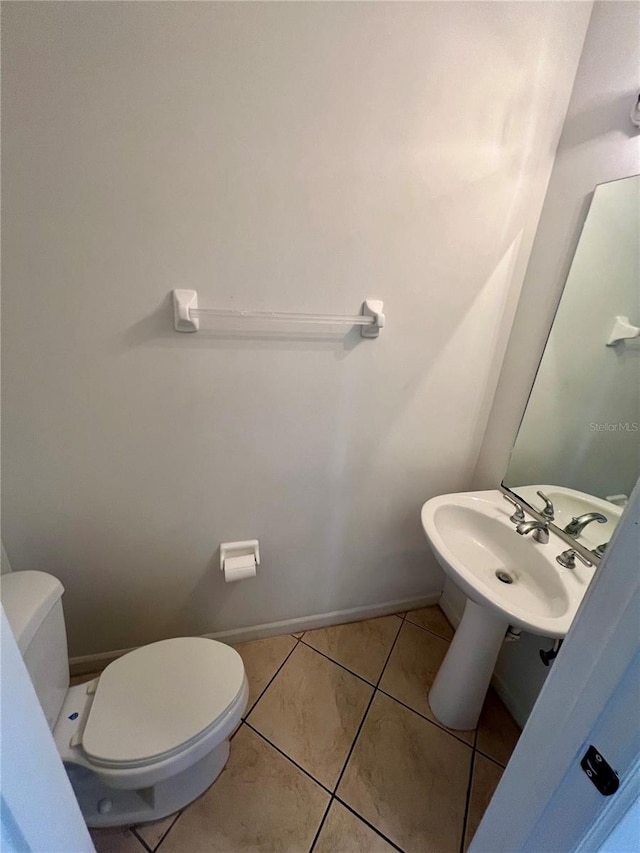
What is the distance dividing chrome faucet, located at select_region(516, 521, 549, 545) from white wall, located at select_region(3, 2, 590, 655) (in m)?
0.42

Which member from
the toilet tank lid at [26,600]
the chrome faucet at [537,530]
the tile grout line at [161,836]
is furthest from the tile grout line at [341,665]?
the toilet tank lid at [26,600]

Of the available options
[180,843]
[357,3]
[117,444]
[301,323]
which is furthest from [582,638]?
[357,3]

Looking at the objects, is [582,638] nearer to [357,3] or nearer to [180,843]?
[180,843]

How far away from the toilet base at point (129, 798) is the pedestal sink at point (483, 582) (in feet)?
2.84

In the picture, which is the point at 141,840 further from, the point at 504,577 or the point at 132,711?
the point at 504,577

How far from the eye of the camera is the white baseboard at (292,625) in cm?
144

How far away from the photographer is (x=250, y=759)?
1250mm

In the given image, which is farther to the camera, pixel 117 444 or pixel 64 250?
pixel 117 444

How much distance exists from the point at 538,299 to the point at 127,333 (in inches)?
52.0

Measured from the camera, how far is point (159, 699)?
1038mm

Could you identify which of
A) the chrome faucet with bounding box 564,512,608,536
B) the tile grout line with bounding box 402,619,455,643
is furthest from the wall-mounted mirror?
the tile grout line with bounding box 402,619,455,643

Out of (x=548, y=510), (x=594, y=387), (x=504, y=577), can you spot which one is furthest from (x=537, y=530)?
(x=594, y=387)

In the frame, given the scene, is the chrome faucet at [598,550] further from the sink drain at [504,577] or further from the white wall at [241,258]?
the white wall at [241,258]

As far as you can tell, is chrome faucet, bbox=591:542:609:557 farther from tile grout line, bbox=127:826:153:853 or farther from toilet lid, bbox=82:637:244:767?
tile grout line, bbox=127:826:153:853
